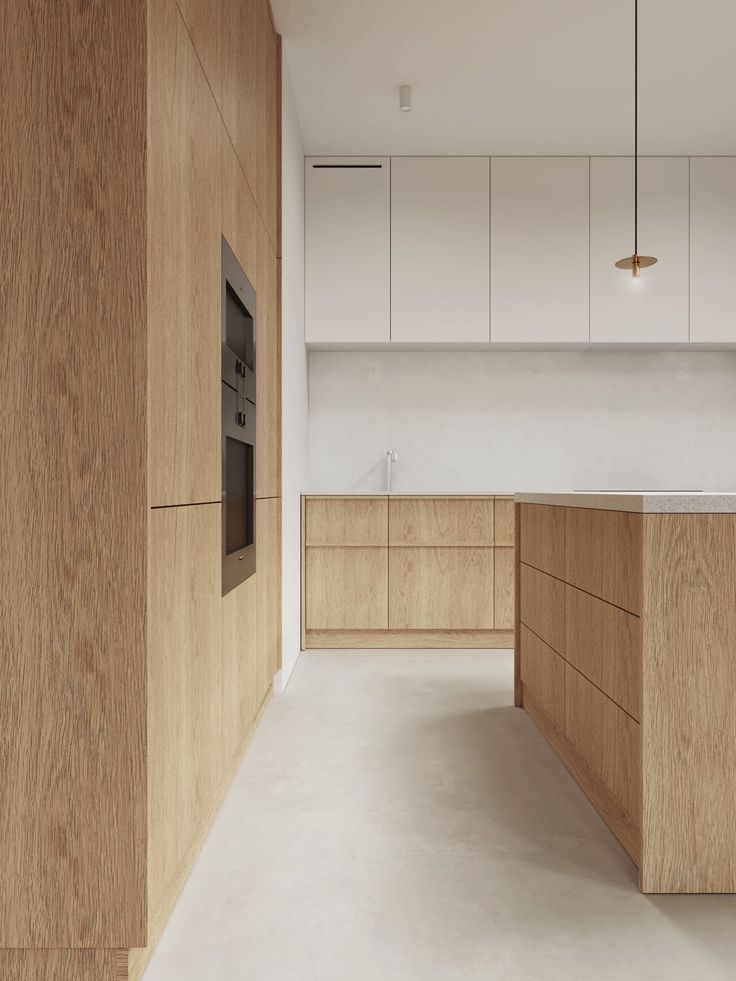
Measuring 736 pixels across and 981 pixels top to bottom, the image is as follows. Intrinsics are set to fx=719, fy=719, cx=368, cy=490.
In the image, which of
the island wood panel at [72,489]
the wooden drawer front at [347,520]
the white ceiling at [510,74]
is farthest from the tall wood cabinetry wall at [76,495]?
the wooden drawer front at [347,520]

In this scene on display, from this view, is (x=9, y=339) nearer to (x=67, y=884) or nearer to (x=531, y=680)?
(x=67, y=884)

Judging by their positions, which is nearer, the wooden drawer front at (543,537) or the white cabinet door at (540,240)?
the wooden drawer front at (543,537)

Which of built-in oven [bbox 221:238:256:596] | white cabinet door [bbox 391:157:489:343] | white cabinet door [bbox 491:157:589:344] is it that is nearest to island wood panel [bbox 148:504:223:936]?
built-in oven [bbox 221:238:256:596]

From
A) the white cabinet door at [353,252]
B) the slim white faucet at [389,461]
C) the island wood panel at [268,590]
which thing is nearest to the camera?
the island wood panel at [268,590]

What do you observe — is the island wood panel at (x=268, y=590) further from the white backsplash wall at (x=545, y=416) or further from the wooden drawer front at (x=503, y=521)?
the white backsplash wall at (x=545, y=416)

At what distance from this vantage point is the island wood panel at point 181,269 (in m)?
1.31

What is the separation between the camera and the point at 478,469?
468cm

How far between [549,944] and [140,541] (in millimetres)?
1091

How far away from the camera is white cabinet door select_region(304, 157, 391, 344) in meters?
4.28

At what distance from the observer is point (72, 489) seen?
1220 millimetres

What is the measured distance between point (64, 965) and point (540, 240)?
414 centimetres

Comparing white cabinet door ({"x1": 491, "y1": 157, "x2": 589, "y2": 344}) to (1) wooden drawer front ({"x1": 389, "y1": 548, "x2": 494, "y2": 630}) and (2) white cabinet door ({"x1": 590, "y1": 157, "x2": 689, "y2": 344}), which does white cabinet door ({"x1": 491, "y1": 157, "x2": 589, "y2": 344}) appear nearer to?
(2) white cabinet door ({"x1": 590, "y1": 157, "x2": 689, "y2": 344})

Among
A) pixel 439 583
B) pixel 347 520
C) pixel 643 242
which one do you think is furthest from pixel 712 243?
pixel 347 520

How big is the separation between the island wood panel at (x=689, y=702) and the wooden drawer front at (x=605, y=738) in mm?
61
